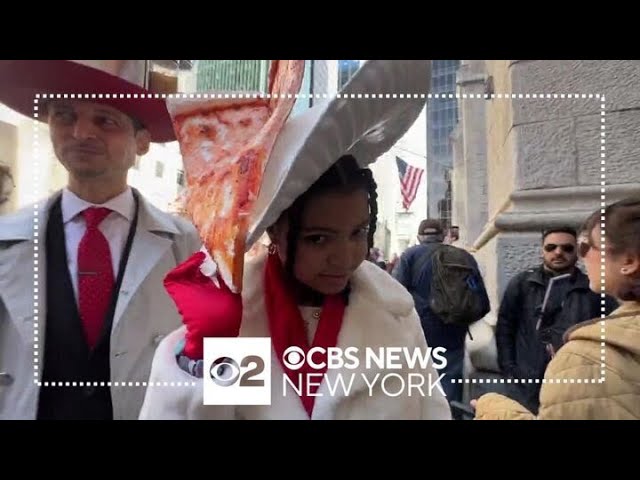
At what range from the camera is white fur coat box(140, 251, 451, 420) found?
1495 millimetres

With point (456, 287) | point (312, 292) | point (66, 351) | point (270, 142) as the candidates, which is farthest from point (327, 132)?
point (66, 351)

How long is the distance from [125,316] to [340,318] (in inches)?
26.5

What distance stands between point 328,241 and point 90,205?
0.78m

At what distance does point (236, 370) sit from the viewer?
1.61 meters

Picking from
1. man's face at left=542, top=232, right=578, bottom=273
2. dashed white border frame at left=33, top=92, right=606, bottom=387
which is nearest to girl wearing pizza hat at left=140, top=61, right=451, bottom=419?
dashed white border frame at left=33, top=92, right=606, bottom=387

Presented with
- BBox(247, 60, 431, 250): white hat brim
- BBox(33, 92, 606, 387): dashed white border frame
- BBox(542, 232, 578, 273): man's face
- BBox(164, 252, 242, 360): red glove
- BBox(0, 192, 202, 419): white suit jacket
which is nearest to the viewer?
BBox(247, 60, 431, 250): white hat brim

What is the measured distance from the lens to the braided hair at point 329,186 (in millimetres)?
1486

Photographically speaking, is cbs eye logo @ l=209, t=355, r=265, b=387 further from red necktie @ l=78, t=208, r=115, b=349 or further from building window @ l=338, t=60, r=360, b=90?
building window @ l=338, t=60, r=360, b=90

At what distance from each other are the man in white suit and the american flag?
0.64 m

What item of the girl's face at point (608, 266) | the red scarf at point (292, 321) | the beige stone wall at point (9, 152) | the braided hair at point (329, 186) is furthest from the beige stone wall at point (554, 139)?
the beige stone wall at point (9, 152)

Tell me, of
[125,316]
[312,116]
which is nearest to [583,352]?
[312,116]

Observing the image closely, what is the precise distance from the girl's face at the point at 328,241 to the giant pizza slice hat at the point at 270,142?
8cm

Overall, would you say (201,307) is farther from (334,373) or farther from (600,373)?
(600,373)
